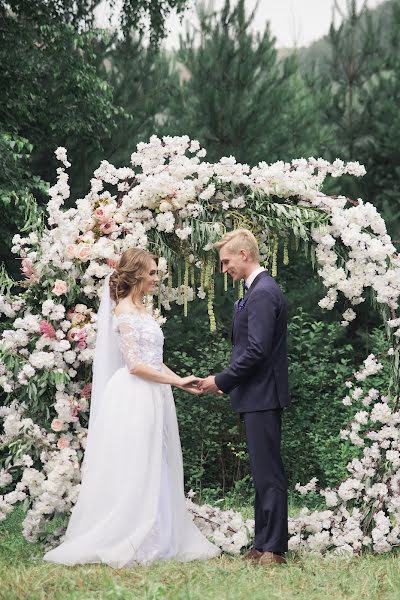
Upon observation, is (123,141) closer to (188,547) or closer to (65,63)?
(65,63)

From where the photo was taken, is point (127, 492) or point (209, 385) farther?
point (209, 385)

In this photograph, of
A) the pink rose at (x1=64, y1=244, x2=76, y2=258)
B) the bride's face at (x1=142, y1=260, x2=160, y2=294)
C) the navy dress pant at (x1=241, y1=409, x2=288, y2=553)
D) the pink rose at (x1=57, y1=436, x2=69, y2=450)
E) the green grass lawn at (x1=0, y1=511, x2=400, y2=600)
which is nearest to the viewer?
the green grass lawn at (x1=0, y1=511, x2=400, y2=600)

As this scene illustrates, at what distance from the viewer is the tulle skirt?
17.7ft

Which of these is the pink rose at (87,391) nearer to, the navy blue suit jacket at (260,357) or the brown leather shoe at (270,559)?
the navy blue suit jacket at (260,357)

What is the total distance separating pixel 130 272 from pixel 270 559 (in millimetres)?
1813

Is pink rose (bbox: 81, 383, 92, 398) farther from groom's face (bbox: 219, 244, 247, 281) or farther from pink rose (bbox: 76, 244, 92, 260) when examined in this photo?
groom's face (bbox: 219, 244, 247, 281)

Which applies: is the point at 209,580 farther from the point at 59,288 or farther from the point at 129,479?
the point at 59,288

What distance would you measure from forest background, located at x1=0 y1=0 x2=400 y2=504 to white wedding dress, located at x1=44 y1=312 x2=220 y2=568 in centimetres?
405

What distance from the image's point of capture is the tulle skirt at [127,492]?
5.39 metres

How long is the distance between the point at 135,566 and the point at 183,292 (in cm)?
204

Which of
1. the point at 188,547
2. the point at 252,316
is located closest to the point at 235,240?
the point at 252,316

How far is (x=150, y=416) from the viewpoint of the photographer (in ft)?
18.4

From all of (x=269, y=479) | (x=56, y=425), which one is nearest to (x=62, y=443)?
(x=56, y=425)

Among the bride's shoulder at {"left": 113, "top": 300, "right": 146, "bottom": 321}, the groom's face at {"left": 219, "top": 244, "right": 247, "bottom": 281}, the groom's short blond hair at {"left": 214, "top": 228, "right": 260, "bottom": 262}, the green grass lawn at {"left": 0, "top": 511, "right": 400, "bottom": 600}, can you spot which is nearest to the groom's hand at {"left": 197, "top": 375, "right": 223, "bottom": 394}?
the bride's shoulder at {"left": 113, "top": 300, "right": 146, "bottom": 321}
